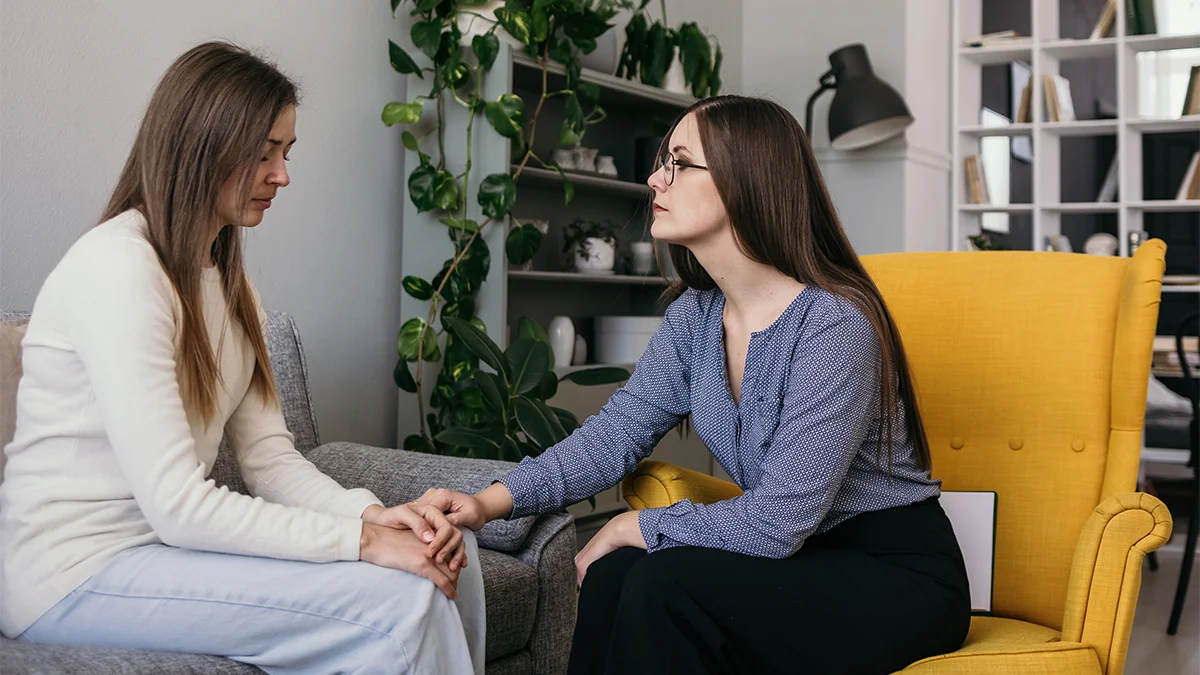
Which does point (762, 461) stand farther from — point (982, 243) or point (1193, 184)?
point (1193, 184)

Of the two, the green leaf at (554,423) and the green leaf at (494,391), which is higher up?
the green leaf at (494,391)

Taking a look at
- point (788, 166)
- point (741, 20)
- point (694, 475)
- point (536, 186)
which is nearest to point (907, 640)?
point (694, 475)

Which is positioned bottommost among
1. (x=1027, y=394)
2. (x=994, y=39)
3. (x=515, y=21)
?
(x=1027, y=394)

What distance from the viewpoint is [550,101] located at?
3.74 metres

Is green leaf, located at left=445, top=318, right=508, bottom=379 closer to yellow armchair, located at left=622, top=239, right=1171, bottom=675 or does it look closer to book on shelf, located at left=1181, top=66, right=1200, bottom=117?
yellow armchair, located at left=622, top=239, right=1171, bottom=675

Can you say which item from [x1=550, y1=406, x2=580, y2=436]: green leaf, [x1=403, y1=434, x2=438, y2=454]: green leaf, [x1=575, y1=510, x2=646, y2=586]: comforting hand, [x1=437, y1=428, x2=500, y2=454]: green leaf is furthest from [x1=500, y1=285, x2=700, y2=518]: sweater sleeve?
[x1=403, y1=434, x2=438, y2=454]: green leaf

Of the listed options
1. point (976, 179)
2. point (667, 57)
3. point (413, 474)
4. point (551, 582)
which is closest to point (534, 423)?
point (413, 474)

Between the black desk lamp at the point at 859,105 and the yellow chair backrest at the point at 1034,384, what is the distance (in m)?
2.20

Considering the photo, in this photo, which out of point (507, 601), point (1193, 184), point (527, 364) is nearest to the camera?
point (507, 601)

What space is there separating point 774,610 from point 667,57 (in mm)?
2756

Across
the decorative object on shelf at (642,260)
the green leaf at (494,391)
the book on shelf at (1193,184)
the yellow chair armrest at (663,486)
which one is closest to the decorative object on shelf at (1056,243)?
the book on shelf at (1193,184)

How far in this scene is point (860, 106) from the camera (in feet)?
13.3

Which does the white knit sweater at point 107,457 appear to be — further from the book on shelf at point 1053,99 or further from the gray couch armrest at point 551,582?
the book on shelf at point 1053,99

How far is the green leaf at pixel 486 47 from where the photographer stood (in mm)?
2963
